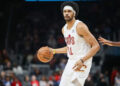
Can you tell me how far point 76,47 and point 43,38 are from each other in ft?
37.2

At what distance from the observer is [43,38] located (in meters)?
18.8

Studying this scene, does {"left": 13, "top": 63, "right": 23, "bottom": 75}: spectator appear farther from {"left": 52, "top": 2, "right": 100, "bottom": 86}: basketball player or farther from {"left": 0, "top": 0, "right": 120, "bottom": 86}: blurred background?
{"left": 52, "top": 2, "right": 100, "bottom": 86}: basketball player

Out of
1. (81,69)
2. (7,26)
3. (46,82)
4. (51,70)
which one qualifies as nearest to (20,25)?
(7,26)

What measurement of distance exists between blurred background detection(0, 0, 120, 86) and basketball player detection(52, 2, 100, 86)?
719 centimetres

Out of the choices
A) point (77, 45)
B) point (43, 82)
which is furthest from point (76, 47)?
point (43, 82)

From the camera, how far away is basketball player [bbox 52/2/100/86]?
7.38 meters

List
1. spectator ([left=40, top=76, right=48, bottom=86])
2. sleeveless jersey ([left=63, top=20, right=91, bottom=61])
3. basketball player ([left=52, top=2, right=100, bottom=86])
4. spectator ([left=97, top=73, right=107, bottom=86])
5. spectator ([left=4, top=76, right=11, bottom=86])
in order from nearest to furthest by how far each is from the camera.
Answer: basketball player ([left=52, top=2, right=100, bottom=86]) < sleeveless jersey ([left=63, top=20, right=91, bottom=61]) < spectator ([left=4, top=76, right=11, bottom=86]) < spectator ([left=40, top=76, right=48, bottom=86]) < spectator ([left=97, top=73, right=107, bottom=86])

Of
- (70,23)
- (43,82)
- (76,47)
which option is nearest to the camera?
(76,47)

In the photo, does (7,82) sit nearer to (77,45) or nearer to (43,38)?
(43,38)

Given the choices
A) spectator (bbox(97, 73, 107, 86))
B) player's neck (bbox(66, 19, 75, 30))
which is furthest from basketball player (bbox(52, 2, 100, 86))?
spectator (bbox(97, 73, 107, 86))

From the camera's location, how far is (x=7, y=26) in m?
19.7

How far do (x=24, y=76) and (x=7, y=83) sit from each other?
70.1 inches

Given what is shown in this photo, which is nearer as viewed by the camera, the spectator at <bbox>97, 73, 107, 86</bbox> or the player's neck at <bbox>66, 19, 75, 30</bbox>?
the player's neck at <bbox>66, 19, 75, 30</bbox>

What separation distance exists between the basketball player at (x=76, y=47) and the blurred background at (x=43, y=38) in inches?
283
